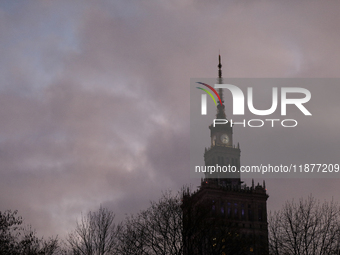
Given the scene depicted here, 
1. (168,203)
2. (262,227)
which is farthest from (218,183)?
(168,203)

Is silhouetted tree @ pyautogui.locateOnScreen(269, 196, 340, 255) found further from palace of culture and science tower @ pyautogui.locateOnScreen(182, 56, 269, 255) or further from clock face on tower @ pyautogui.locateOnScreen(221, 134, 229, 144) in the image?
clock face on tower @ pyautogui.locateOnScreen(221, 134, 229, 144)

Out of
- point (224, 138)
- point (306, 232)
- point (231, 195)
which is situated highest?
point (224, 138)

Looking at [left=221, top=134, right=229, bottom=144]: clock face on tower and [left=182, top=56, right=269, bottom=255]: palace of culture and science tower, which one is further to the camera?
[left=221, top=134, right=229, bottom=144]: clock face on tower

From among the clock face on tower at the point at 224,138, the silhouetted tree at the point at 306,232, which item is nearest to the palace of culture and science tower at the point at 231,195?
the clock face on tower at the point at 224,138

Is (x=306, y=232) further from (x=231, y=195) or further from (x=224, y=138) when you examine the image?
(x=224, y=138)

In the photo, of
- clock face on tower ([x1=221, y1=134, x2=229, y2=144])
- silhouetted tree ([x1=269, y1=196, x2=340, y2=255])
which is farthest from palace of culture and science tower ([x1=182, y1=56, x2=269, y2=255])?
silhouetted tree ([x1=269, y1=196, x2=340, y2=255])

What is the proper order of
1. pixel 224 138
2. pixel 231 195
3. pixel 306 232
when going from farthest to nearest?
pixel 224 138 → pixel 231 195 → pixel 306 232

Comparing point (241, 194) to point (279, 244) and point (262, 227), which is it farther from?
point (279, 244)

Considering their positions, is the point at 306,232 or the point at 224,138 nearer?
the point at 306,232

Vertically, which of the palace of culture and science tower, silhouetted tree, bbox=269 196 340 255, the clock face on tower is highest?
Answer: the clock face on tower

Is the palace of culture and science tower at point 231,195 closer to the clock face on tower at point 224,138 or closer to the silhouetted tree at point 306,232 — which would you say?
the clock face on tower at point 224,138

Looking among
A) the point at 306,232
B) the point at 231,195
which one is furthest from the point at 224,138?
the point at 306,232

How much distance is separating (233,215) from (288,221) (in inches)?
3067

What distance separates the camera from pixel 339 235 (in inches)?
2002
